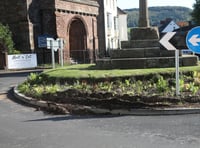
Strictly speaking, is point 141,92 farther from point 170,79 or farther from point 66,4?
point 66,4

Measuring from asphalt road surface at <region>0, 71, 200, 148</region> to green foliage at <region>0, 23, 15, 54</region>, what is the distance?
25.3m

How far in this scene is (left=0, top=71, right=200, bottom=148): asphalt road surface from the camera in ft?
25.7

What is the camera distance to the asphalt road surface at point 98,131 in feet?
25.7

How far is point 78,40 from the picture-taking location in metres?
47.7

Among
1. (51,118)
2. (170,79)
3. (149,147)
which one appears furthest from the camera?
(170,79)

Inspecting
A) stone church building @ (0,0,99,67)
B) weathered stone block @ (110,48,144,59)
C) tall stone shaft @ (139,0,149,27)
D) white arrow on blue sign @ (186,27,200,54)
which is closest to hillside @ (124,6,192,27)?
stone church building @ (0,0,99,67)

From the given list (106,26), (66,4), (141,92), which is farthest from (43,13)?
(141,92)

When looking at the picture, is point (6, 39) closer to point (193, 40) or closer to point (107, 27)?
point (193, 40)

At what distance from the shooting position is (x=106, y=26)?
62312 millimetres

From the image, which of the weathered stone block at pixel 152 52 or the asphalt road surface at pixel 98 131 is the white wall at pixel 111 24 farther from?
the asphalt road surface at pixel 98 131

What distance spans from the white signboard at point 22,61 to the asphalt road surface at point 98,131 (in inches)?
996

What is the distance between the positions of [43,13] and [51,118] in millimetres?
29590

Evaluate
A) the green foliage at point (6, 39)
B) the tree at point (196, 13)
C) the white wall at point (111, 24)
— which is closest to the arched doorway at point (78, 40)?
the green foliage at point (6, 39)

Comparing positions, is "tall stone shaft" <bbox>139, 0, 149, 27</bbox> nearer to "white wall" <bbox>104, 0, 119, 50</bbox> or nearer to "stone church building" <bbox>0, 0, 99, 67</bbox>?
"stone church building" <bbox>0, 0, 99, 67</bbox>
